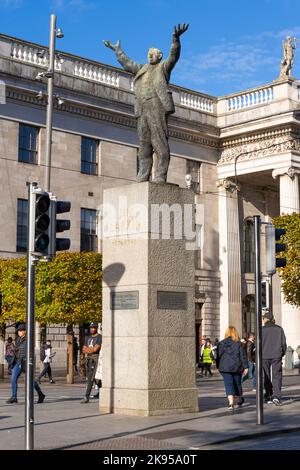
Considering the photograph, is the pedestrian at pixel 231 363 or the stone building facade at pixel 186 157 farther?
the stone building facade at pixel 186 157

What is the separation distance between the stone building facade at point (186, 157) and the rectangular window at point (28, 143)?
5 cm

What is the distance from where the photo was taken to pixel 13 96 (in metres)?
37.9

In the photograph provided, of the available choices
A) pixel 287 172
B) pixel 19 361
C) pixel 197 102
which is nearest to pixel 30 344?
pixel 19 361

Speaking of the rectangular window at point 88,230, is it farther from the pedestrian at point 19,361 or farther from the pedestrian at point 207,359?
the pedestrian at point 19,361

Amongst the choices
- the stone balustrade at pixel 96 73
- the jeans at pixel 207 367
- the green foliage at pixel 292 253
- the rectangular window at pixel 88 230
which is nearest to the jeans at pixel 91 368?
the jeans at pixel 207 367

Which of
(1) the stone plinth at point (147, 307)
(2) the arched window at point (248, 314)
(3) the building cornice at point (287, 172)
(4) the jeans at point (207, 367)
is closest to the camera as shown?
(1) the stone plinth at point (147, 307)

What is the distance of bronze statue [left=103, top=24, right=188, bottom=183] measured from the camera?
15.8 meters

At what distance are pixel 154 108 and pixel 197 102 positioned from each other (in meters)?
32.9

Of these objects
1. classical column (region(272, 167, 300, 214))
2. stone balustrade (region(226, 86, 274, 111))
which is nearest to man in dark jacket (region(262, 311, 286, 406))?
classical column (region(272, 167, 300, 214))

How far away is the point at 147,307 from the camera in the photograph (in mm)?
14672

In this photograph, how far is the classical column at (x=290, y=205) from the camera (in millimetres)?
45084

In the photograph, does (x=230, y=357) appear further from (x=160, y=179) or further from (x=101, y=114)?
(x=101, y=114)

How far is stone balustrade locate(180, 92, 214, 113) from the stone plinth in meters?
32.2
